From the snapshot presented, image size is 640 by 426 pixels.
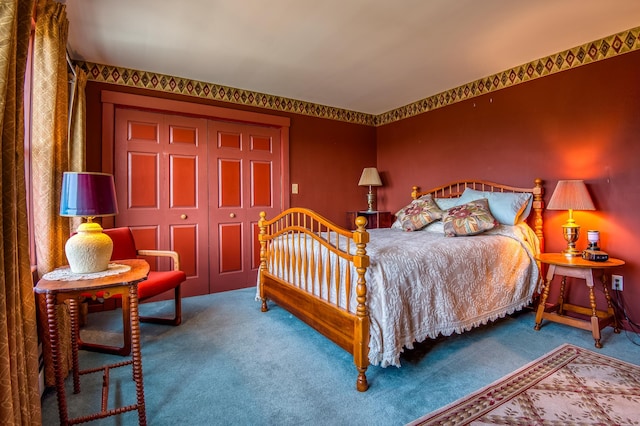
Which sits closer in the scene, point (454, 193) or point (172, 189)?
point (172, 189)

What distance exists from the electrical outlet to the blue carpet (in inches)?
14.0

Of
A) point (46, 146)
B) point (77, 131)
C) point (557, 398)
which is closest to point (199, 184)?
point (77, 131)

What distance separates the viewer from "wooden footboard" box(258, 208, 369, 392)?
1.77m

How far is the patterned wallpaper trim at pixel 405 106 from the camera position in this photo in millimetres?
2645

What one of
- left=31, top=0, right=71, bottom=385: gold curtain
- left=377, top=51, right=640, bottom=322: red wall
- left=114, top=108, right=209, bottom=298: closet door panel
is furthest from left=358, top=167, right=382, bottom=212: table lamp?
left=31, top=0, right=71, bottom=385: gold curtain

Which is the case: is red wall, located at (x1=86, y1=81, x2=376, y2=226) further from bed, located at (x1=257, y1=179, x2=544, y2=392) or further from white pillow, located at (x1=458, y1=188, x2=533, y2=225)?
white pillow, located at (x1=458, y1=188, x2=533, y2=225)

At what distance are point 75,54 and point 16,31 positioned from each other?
2.37 meters

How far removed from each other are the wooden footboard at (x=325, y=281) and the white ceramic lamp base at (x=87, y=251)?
1.24 metres

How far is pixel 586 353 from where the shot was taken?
2174 mm

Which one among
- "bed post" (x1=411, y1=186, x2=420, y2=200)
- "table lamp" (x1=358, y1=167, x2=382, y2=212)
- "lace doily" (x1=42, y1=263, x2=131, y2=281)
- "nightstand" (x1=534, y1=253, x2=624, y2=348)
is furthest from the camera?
"table lamp" (x1=358, y1=167, x2=382, y2=212)

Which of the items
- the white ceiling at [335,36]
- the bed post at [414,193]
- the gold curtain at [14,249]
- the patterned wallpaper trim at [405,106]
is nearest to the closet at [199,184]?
the patterned wallpaper trim at [405,106]

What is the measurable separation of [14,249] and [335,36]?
7.92ft

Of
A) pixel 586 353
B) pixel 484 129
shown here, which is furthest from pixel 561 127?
pixel 586 353

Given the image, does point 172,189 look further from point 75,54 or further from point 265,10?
point 265,10
